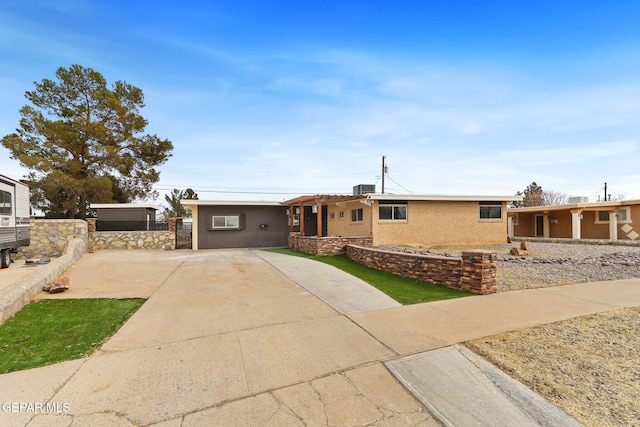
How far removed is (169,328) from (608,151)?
92.5 ft

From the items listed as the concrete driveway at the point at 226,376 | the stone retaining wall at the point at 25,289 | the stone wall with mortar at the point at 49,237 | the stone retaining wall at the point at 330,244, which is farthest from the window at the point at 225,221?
the concrete driveway at the point at 226,376

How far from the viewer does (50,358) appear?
353 centimetres

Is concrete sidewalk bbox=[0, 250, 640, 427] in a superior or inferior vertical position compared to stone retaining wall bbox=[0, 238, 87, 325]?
inferior

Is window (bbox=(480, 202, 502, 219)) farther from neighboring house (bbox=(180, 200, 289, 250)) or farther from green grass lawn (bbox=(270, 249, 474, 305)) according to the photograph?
neighboring house (bbox=(180, 200, 289, 250))

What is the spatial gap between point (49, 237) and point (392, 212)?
15.6 meters

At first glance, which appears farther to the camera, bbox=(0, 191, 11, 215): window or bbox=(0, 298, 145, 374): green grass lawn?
bbox=(0, 191, 11, 215): window

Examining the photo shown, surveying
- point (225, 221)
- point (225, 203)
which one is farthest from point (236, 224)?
point (225, 203)

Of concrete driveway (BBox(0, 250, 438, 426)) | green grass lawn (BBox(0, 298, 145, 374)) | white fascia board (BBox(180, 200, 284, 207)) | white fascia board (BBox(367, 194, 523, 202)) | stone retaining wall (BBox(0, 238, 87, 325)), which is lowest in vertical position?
concrete driveway (BBox(0, 250, 438, 426))

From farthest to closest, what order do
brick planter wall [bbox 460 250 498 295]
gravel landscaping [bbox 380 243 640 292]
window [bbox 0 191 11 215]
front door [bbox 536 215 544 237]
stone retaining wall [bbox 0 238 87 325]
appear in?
front door [bbox 536 215 544 237] < window [bbox 0 191 11 215] < gravel landscaping [bbox 380 243 640 292] < brick planter wall [bbox 460 250 498 295] < stone retaining wall [bbox 0 238 87 325]

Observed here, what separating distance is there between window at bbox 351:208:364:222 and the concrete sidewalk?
9.58m

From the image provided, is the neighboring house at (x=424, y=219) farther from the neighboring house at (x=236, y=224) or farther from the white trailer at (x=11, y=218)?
the white trailer at (x=11, y=218)

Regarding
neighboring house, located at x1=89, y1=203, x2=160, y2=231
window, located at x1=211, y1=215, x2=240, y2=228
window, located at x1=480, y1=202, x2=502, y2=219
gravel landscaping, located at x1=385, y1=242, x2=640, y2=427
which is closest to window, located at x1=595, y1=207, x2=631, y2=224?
window, located at x1=480, y1=202, x2=502, y2=219

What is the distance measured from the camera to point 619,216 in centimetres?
1931

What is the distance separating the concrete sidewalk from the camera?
2.60 metres
